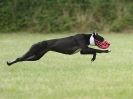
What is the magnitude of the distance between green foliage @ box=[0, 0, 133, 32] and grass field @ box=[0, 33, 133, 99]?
7650 mm

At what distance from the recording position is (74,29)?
22.0 m

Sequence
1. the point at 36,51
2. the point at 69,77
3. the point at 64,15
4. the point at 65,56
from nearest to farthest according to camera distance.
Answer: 1. the point at 36,51
2. the point at 69,77
3. the point at 65,56
4. the point at 64,15

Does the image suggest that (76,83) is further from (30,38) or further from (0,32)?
(0,32)

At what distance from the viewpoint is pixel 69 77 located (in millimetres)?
9539

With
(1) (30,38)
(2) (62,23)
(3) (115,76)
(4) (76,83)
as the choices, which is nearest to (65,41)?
(4) (76,83)

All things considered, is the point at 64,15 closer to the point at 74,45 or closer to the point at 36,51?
the point at 36,51

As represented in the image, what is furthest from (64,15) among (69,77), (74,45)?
(74,45)

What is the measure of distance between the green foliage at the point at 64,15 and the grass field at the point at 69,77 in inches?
301

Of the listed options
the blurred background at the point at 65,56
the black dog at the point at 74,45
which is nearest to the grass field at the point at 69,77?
the blurred background at the point at 65,56

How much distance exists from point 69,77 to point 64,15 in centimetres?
1270

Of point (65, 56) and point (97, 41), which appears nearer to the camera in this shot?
point (97, 41)

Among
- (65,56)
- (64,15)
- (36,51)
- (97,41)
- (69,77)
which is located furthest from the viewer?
(64,15)

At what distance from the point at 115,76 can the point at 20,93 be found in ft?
7.40

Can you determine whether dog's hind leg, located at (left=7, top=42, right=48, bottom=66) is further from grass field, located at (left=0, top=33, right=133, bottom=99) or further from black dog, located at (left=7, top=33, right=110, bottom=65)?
grass field, located at (left=0, top=33, right=133, bottom=99)
